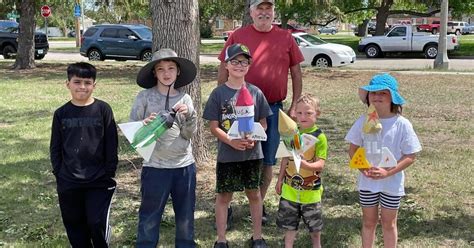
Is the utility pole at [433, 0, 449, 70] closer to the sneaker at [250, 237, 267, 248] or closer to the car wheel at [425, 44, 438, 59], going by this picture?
the car wheel at [425, 44, 438, 59]

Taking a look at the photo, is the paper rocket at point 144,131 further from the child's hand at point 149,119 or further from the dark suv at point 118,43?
the dark suv at point 118,43

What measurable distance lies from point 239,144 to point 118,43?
19856 mm

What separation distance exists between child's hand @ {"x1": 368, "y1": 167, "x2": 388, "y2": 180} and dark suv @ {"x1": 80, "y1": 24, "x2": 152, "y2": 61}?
19.5 meters

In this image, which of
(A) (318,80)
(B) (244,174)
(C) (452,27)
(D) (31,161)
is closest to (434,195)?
(B) (244,174)

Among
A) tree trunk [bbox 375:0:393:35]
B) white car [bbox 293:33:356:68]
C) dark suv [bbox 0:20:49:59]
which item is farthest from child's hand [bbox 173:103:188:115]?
tree trunk [bbox 375:0:393:35]

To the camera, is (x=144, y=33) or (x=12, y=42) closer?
(x=144, y=33)

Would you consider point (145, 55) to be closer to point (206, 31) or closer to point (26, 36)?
point (26, 36)

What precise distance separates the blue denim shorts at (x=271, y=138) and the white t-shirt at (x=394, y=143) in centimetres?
84

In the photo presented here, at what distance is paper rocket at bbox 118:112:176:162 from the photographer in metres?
3.23

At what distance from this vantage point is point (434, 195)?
5.17m

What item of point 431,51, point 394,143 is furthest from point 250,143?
point 431,51

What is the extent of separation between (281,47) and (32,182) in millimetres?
3401

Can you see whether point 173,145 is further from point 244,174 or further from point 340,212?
point 340,212

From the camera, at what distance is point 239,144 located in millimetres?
3518
